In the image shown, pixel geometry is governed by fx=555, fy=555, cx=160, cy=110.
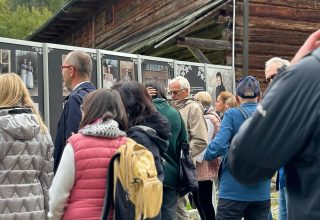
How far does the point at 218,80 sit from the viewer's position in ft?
35.7

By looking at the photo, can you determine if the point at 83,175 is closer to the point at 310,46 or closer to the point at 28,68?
the point at 310,46

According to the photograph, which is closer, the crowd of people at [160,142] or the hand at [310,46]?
the crowd of people at [160,142]

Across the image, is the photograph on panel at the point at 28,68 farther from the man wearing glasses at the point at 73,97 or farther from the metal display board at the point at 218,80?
the metal display board at the point at 218,80

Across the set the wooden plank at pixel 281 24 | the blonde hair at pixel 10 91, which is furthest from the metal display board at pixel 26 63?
the wooden plank at pixel 281 24

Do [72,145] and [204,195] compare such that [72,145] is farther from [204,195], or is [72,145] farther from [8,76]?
[204,195]

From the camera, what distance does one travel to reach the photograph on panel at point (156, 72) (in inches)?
331

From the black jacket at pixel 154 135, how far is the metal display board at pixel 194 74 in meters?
5.21

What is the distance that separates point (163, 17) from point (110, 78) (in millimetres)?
9658

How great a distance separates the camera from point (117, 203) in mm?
3189

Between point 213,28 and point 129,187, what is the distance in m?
11.7

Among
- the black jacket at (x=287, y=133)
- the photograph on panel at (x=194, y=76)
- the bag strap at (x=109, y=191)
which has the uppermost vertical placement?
the photograph on panel at (x=194, y=76)

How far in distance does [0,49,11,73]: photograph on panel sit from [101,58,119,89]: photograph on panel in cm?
171

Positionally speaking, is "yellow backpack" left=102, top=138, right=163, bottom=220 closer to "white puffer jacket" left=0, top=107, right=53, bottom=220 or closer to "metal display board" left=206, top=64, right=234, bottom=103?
"white puffer jacket" left=0, top=107, right=53, bottom=220

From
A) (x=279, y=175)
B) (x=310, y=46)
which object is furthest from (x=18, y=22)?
(x=310, y=46)
